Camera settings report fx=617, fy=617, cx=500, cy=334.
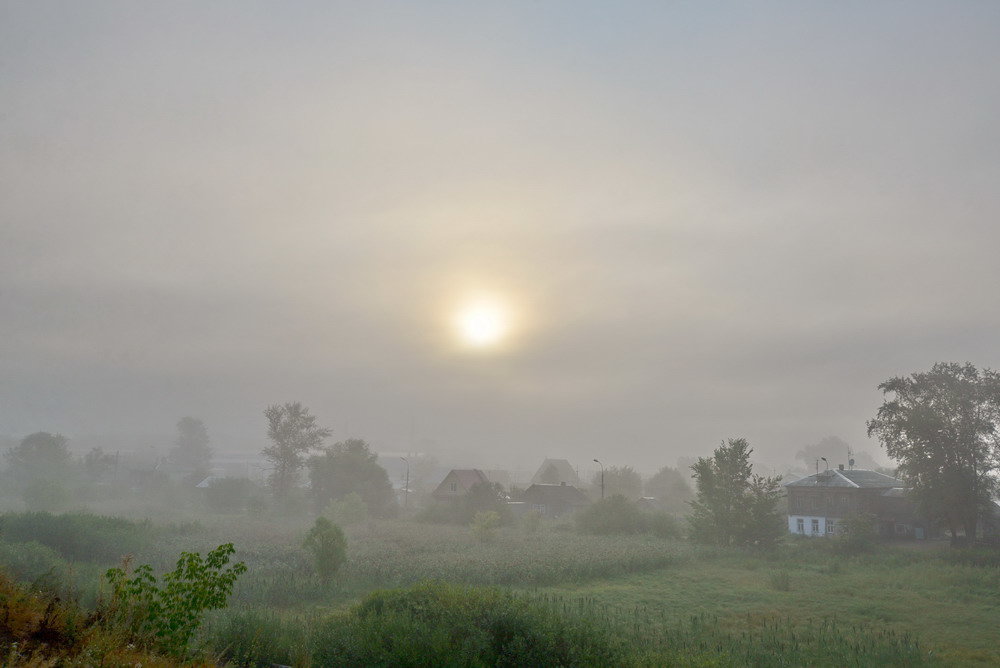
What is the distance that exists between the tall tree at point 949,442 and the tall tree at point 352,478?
57096 mm

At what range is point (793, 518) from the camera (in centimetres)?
6750

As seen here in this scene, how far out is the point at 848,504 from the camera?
6231 cm

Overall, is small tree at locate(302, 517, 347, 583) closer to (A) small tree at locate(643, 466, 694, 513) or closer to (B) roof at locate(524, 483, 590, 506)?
(B) roof at locate(524, 483, 590, 506)

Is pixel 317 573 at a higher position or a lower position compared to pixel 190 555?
lower

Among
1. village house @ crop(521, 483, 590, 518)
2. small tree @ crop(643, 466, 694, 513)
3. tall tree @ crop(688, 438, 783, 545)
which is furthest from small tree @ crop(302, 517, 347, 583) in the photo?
small tree @ crop(643, 466, 694, 513)

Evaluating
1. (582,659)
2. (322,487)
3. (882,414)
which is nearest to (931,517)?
(882,414)

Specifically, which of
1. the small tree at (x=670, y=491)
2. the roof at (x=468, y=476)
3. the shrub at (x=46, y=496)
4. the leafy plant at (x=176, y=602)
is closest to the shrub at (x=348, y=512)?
the roof at (x=468, y=476)

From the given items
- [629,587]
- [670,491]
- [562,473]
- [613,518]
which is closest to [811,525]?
[613,518]

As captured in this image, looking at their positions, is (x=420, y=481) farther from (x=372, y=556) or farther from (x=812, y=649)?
(x=812, y=649)

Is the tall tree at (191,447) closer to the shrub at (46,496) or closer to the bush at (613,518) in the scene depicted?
the shrub at (46,496)

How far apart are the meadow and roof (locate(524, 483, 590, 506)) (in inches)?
1075

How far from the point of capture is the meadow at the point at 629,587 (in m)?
19.7

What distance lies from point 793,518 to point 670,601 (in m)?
44.5

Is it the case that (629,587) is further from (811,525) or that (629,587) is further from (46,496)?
(46,496)
